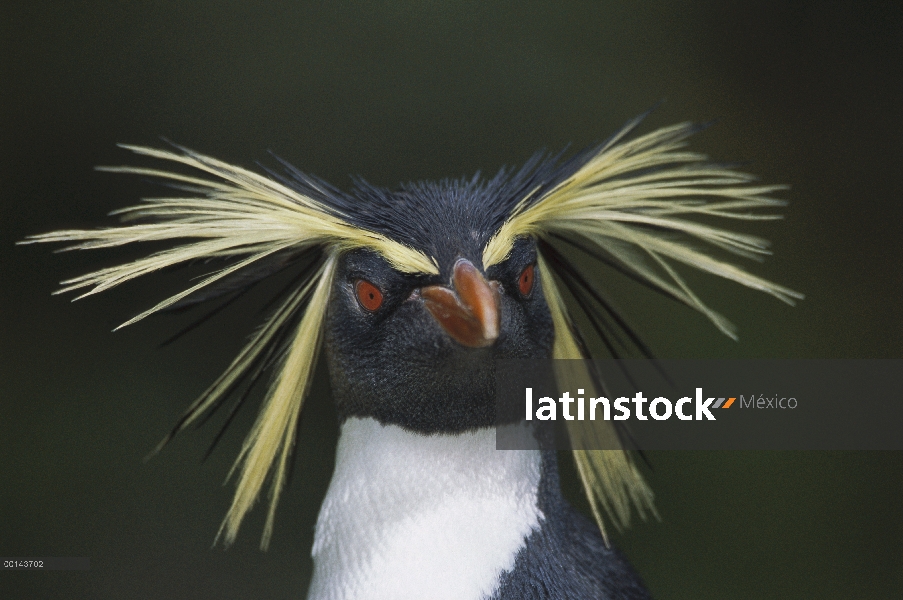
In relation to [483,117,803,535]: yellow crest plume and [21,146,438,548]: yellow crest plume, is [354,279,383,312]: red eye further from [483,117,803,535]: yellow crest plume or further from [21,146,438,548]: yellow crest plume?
[483,117,803,535]: yellow crest plume

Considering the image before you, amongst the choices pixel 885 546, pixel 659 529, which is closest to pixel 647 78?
pixel 659 529

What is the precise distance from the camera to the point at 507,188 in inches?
58.3

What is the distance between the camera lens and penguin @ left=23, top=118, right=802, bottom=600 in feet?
4.35

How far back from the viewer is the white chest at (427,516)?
1327 millimetres

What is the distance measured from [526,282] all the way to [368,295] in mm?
232

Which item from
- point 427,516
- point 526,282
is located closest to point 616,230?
point 526,282

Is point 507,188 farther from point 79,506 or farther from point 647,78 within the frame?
point 79,506

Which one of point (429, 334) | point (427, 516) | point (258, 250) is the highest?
point (258, 250)

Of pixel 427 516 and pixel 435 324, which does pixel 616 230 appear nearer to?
pixel 435 324

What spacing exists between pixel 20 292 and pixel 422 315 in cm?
190

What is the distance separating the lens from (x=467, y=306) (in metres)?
1.24

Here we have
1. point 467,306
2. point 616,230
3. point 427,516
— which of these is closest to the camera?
point 467,306

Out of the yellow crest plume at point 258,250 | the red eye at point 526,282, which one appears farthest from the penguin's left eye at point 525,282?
the yellow crest plume at point 258,250

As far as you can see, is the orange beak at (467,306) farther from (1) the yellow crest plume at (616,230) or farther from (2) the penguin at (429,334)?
(1) the yellow crest plume at (616,230)
